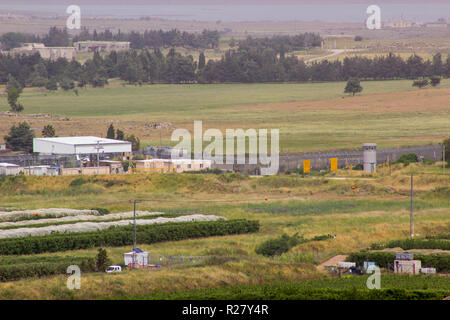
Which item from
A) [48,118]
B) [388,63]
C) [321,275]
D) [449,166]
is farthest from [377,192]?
[388,63]

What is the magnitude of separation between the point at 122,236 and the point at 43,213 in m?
8.31

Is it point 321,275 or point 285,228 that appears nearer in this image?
point 321,275

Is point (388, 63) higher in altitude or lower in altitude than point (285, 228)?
higher

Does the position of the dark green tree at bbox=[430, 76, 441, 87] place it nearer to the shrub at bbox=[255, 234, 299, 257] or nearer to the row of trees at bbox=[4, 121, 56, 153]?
the row of trees at bbox=[4, 121, 56, 153]

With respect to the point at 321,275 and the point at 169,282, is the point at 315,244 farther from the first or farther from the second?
the point at 169,282

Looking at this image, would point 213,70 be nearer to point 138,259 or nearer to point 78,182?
point 78,182

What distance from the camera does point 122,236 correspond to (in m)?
37.1

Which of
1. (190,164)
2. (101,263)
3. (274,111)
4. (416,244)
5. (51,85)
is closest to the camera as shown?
(101,263)

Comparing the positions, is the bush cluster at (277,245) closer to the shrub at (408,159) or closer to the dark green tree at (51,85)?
the shrub at (408,159)

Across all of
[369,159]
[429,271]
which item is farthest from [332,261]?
[369,159]

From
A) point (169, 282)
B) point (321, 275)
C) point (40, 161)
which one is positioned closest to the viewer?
point (169, 282)

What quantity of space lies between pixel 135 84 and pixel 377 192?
9808cm

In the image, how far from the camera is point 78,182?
56.9 metres

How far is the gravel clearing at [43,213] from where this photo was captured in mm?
42641
